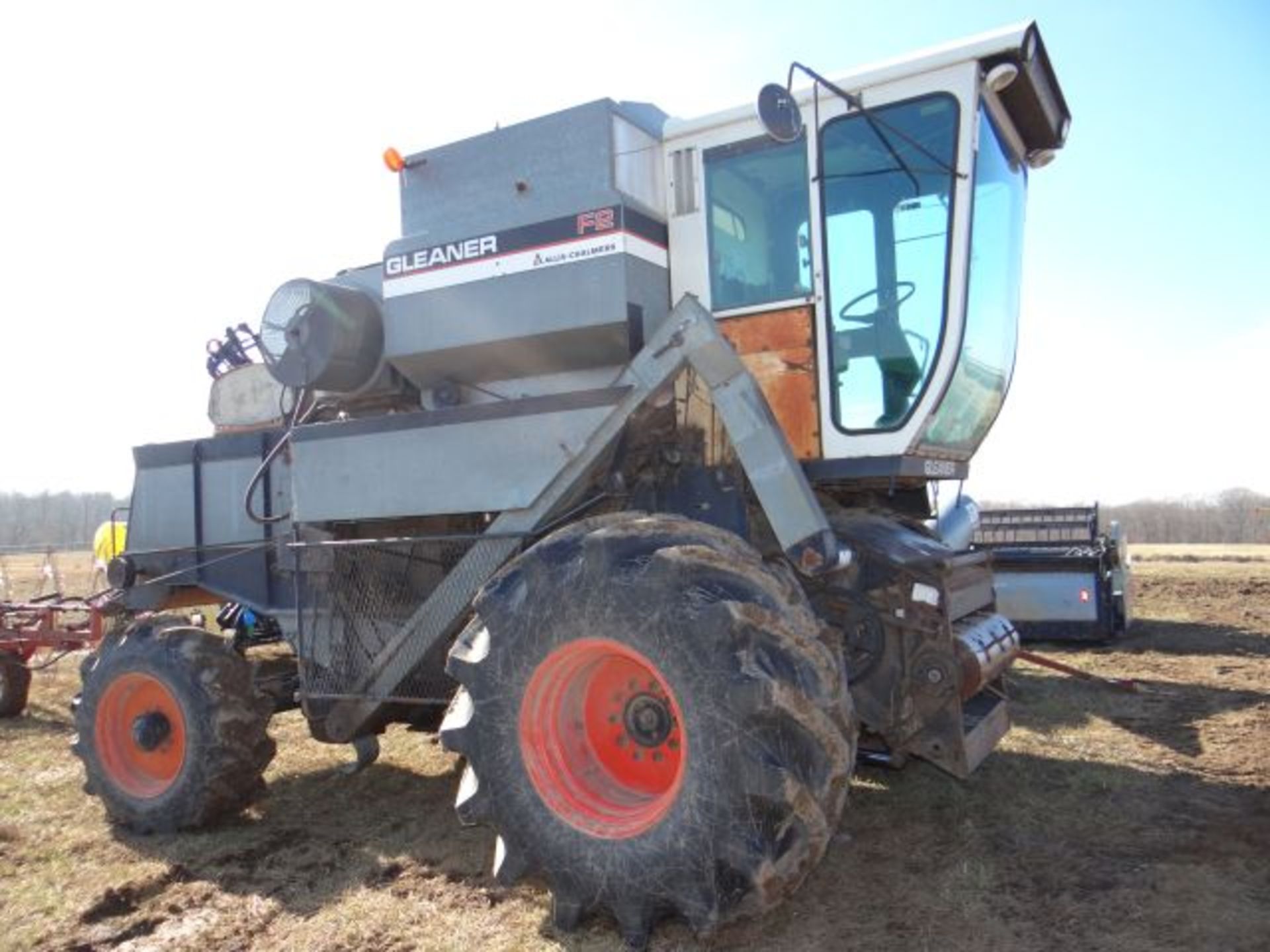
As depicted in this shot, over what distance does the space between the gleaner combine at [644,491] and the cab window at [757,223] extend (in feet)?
0.05

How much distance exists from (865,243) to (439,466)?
7.47ft

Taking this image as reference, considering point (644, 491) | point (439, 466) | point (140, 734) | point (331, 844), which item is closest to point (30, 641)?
point (140, 734)

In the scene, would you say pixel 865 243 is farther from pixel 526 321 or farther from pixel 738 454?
pixel 526 321

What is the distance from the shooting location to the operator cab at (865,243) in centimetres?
450

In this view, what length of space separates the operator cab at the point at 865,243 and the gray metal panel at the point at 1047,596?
21.9 feet

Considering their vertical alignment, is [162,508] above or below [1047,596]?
above

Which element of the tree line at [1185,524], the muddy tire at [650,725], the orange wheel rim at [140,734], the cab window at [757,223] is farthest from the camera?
the tree line at [1185,524]

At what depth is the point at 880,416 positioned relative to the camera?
4.57 meters

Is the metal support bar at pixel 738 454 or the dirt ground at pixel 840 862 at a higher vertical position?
the metal support bar at pixel 738 454

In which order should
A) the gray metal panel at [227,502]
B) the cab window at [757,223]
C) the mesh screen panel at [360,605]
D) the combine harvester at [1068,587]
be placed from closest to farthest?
1. the cab window at [757,223]
2. the mesh screen panel at [360,605]
3. the gray metal panel at [227,502]
4. the combine harvester at [1068,587]

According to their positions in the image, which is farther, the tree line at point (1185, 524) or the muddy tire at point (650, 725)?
the tree line at point (1185, 524)

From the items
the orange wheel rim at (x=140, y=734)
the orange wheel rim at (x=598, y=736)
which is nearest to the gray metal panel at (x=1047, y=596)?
the orange wheel rim at (x=598, y=736)

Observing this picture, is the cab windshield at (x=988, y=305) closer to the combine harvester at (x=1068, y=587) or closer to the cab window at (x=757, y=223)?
the cab window at (x=757, y=223)

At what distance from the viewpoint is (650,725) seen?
12.3ft
